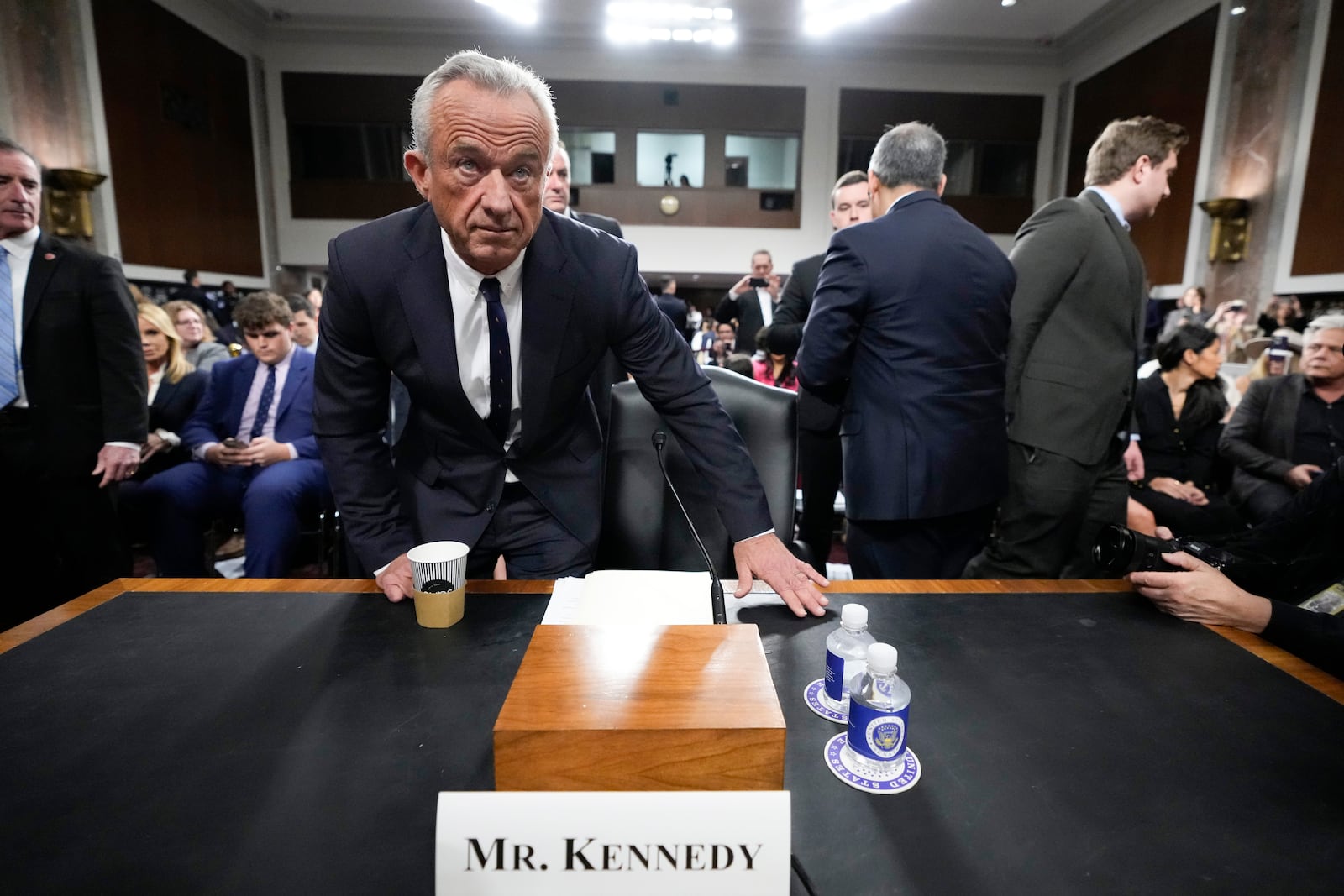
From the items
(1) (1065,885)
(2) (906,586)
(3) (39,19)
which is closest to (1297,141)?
(2) (906,586)

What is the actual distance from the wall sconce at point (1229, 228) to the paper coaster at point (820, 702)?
763 centimetres

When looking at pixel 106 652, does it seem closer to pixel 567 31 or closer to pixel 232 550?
pixel 232 550

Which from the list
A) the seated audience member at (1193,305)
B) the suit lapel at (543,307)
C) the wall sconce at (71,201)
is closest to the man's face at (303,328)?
the suit lapel at (543,307)

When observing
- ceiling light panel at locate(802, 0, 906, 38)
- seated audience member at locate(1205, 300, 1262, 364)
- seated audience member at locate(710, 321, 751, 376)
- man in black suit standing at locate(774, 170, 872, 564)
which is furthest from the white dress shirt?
ceiling light panel at locate(802, 0, 906, 38)

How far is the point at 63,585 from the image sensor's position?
2256mm

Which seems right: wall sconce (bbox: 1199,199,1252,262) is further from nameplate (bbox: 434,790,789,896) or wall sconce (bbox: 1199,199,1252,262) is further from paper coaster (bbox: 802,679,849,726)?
nameplate (bbox: 434,790,789,896)

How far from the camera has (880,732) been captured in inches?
25.8

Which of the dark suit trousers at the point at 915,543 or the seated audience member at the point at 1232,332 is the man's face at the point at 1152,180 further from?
the seated audience member at the point at 1232,332

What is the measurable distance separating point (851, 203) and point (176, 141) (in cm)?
787

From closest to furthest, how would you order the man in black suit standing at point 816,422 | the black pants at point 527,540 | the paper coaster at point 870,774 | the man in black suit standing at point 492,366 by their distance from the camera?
the paper coaster at point 870,774 < the man in black suit standing at point 492,366 < the black pants at point 527,540 < the man in black suit standing at point 816,422

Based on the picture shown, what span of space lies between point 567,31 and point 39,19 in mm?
4998

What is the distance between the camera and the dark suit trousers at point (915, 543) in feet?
6.22

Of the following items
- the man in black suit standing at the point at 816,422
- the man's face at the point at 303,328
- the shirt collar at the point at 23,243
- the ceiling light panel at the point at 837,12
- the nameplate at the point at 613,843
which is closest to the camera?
the nameplate at the point at 613,843

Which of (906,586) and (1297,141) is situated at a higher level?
(1297,141)
